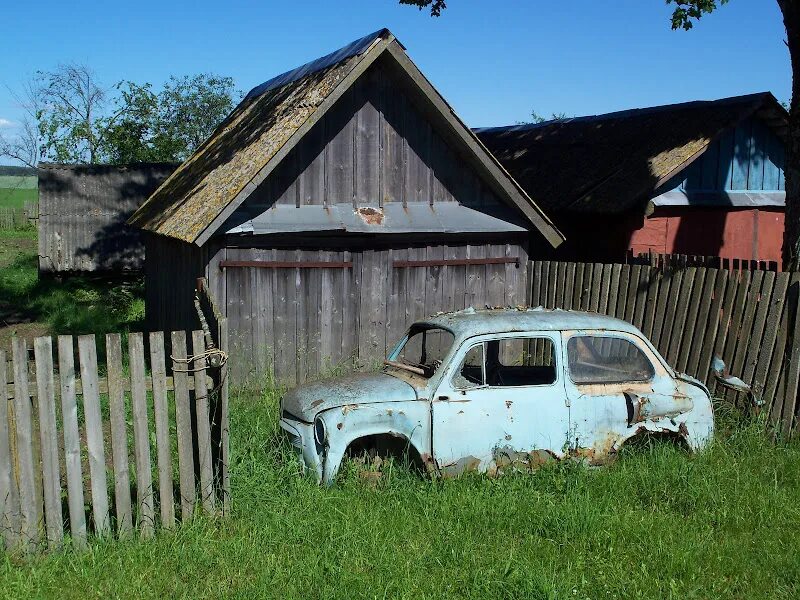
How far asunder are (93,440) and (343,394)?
6.40 ft

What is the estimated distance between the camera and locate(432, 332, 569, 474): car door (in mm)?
6832

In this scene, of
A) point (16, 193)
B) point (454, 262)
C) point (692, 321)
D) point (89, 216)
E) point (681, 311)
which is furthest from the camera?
point (16, 193)

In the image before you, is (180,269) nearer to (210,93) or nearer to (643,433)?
(643,433)

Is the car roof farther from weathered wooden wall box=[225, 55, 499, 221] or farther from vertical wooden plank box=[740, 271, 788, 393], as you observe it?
weathered wooden wall box=[225, 55, 499, 221]

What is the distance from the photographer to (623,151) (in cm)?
1627

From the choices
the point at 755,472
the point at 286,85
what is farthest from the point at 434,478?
the point at 286,85

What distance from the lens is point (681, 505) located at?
659 centimetres

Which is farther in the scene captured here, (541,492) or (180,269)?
(180,269)

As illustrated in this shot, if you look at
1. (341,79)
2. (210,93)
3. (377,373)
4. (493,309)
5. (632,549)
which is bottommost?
(632,549)

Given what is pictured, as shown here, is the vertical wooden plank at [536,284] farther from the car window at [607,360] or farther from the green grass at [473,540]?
the green grass at [473,540]

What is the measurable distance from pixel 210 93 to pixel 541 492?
4314 cm

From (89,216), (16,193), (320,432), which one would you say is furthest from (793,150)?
(16,193)

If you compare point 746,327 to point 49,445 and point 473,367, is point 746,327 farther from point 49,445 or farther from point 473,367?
point 49,445

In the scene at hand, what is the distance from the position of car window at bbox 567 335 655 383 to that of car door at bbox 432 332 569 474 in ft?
0.73
